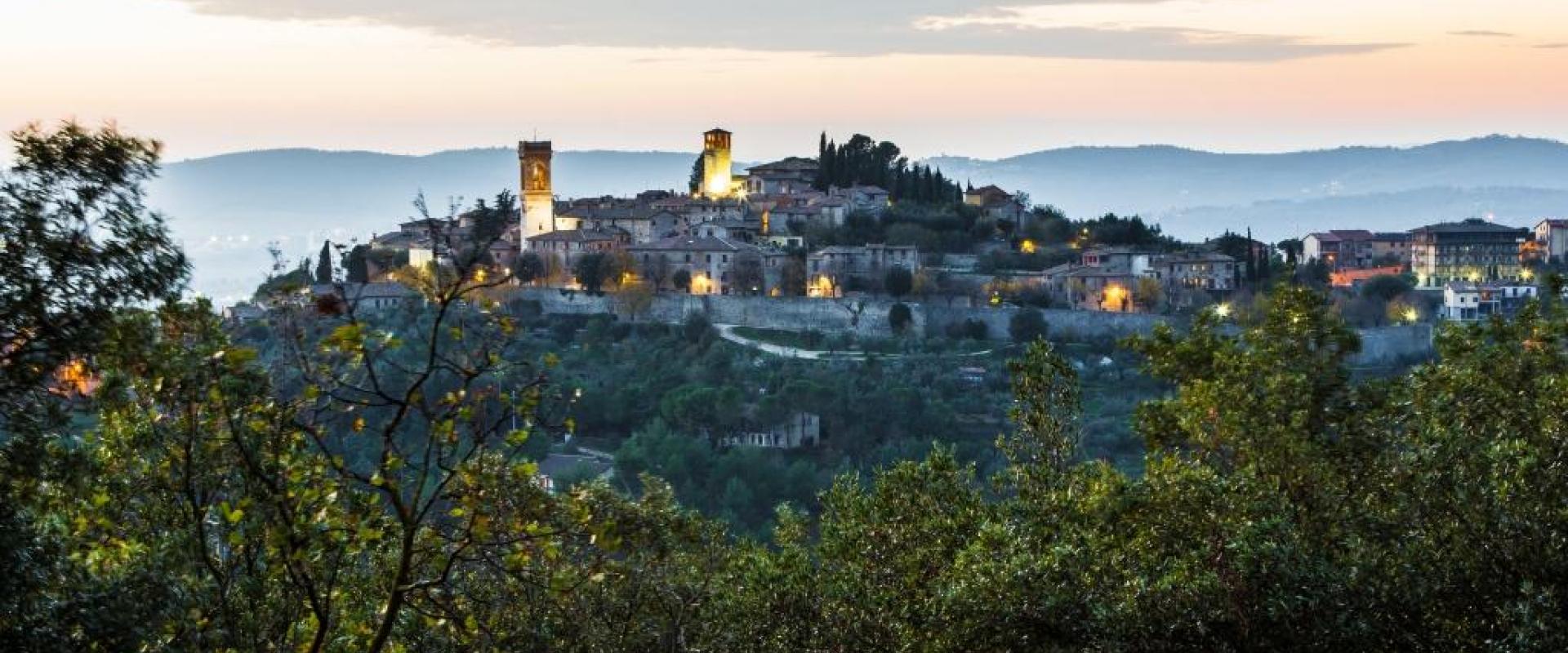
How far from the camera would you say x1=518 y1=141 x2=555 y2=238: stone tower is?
→ 5691cm

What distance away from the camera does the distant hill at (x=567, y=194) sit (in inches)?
2891

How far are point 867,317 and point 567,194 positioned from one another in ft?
147

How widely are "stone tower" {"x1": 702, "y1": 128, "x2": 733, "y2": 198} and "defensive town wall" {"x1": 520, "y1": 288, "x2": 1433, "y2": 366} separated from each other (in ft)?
37.6

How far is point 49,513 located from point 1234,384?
6388 millimetres

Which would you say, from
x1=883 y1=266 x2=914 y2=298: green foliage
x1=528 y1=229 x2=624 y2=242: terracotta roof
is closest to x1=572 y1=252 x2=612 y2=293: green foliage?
x1=528 y1=229 x2=624 y2=242: terracotta roof

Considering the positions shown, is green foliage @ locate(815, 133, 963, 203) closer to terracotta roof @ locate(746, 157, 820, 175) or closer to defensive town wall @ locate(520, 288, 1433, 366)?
terracotta roof @ locate(746, 157, 820, 175)

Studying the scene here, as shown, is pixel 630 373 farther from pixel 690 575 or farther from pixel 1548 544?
pixel 1548 544

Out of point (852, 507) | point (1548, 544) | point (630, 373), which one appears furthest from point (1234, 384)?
point (630, 373)

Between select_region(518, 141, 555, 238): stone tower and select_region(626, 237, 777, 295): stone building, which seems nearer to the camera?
select_region(626, 237, 777, 295): stone building

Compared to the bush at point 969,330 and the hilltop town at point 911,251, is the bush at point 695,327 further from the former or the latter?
the bush at point 969,330

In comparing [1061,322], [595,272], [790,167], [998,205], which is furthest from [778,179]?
[1061,322]

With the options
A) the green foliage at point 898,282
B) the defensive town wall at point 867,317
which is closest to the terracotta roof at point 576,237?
the defensive town wall at point 867,317

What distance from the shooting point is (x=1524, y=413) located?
8.33m

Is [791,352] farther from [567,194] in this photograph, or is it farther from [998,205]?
[567,194]
